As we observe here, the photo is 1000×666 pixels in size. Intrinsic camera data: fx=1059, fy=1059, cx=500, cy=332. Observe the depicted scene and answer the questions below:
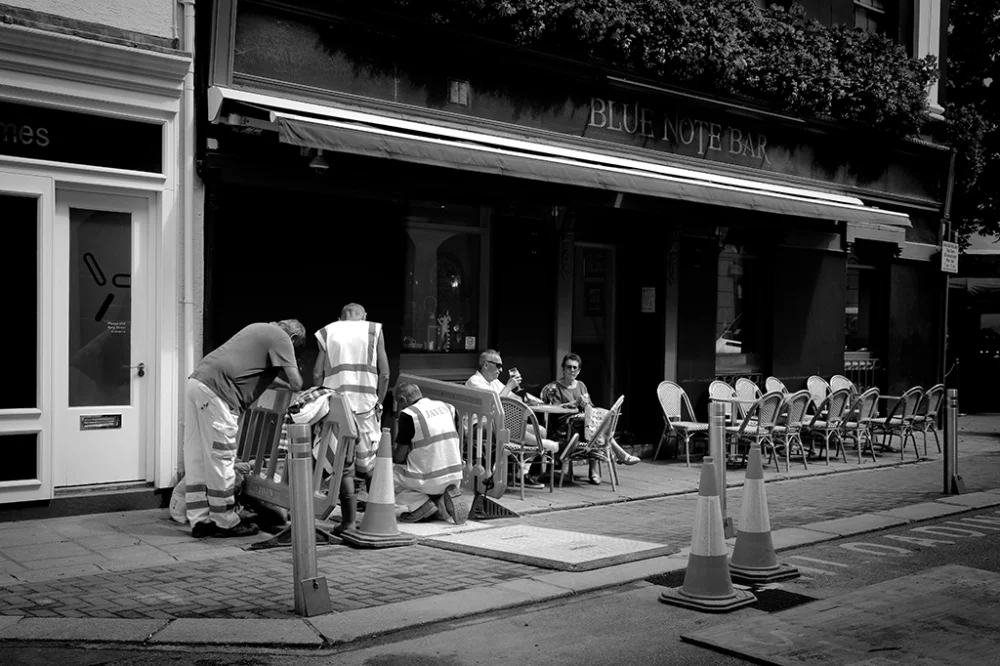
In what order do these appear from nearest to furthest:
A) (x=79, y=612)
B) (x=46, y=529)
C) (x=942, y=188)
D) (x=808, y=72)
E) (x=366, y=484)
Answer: (x=79, y=612), (x=46, y=529), (x=366, y=484), (x=808, y=72), (x=942, y=188)

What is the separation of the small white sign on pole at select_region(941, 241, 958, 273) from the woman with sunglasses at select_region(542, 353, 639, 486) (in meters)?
8.15

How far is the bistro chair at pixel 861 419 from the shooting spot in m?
13.7

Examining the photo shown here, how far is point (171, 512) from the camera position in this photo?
8383 millimetres

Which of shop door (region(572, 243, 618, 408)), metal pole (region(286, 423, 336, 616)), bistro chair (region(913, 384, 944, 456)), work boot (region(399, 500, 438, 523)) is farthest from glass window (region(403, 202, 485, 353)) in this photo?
bistro chair (region(913, 384, 944, 456))

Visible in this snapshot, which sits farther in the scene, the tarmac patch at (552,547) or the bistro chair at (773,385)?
the bistro chair at (773,385)

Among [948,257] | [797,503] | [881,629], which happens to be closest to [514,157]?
[797,503]

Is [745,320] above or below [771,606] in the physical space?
above

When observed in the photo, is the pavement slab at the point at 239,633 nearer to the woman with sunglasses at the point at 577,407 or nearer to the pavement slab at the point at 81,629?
the pavement slab at the point at 81,629

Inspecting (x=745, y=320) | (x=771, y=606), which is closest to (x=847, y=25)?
(x=745, y=320)

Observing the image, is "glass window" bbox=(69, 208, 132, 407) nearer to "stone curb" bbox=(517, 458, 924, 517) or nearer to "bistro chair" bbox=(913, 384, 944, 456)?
"stone curb" bbox=(517, 458, 924, 517)

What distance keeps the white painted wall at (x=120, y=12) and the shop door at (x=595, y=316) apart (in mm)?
5843

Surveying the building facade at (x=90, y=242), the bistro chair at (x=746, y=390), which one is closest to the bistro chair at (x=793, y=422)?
the bistro chair at (x=746, y=390)

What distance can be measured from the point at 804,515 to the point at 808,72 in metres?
7.59

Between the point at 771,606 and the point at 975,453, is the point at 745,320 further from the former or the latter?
the point at 771,606
